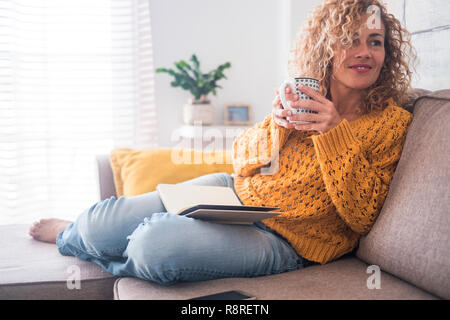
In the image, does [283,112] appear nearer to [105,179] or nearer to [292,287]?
[292,287]

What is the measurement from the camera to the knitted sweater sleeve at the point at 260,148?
3.95 feet

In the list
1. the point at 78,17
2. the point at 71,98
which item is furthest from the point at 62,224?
the point at 78,17

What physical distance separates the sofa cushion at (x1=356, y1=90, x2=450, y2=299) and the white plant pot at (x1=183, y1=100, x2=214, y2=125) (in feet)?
5.51

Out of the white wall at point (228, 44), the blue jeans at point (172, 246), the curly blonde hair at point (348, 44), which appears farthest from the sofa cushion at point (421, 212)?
the white wall at point (228, 44)

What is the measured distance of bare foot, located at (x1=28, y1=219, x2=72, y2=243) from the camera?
141 cm

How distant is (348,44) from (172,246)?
74 centimetres

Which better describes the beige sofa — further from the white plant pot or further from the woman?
the white plant pot

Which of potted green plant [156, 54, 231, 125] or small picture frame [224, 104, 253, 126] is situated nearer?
potted green plant [156, 54, 231, 125]

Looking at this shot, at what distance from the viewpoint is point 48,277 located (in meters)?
1.08

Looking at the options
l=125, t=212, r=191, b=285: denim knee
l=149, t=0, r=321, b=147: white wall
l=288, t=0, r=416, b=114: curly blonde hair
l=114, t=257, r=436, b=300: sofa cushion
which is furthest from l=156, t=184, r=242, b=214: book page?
l=149, t=0, r=321, b=147: white wall

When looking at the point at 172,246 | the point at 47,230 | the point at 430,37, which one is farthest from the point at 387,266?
the point at 47,230

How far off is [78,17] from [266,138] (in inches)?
73.3
